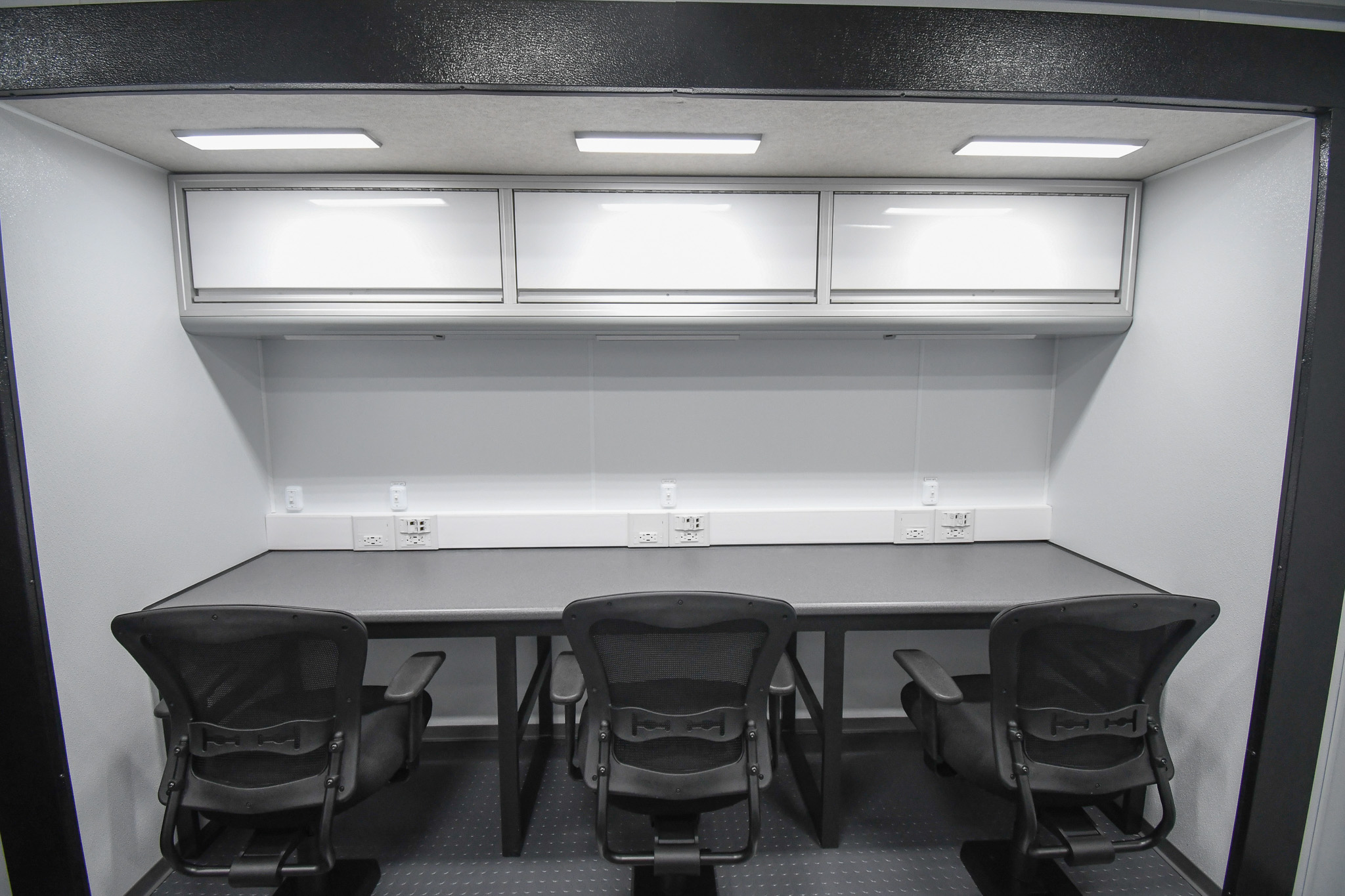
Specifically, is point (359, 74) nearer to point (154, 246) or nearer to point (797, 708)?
point (154, 246)

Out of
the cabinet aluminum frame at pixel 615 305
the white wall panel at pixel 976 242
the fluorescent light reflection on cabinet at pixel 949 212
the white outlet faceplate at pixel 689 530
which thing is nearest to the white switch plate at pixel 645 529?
the white outlet faceplate at pixel 689 530

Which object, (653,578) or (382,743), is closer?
(382,743)

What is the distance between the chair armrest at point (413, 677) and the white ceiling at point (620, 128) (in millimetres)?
1405

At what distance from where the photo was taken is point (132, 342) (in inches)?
61.7

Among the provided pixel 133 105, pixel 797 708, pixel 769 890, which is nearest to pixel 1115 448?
pixel 797 708

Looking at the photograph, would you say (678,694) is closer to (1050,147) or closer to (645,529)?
(645,529)

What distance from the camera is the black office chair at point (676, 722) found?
1.26m

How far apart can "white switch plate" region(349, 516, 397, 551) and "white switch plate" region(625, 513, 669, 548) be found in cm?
89

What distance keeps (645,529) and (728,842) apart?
1.04 m

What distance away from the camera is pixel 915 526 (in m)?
2.17

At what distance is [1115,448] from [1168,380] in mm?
294

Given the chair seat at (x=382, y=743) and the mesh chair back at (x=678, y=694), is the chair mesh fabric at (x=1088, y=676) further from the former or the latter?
the chair seat at (x=382, y=743)

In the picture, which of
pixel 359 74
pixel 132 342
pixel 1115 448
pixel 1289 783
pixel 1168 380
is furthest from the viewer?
pixel 1115 448

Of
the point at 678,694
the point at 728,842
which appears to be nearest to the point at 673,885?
the point at 728,842
